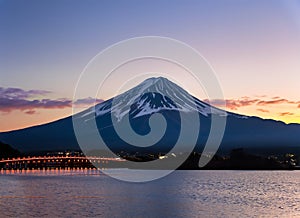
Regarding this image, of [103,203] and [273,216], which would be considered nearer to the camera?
Answer: [273,216]

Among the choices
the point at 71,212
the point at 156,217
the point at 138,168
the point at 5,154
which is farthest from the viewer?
the point at 138,168

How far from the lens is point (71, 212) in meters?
18.8

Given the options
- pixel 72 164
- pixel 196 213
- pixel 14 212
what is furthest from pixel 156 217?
pixel 72 164

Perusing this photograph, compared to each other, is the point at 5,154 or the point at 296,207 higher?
the point at 5,154

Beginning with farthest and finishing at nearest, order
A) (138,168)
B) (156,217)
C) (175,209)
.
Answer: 1. (138,168)
2. (175,209)
3. (156,217)

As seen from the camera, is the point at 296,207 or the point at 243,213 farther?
the point at 296,207

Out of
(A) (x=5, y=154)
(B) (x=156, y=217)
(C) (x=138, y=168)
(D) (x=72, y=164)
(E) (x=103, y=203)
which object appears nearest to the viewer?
(B) (x=156, y=217)

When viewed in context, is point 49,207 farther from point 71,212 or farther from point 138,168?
point 138,168

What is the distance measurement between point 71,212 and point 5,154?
55.6m

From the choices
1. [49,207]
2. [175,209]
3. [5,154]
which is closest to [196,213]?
[175,209]

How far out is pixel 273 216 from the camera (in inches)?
745

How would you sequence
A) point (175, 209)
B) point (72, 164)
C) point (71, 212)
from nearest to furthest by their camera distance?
point (71, 212) < point (175, 209) < point (72, 164)

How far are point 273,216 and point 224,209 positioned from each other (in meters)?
2.30

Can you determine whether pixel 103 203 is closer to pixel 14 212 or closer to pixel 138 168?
pixel 14 212
